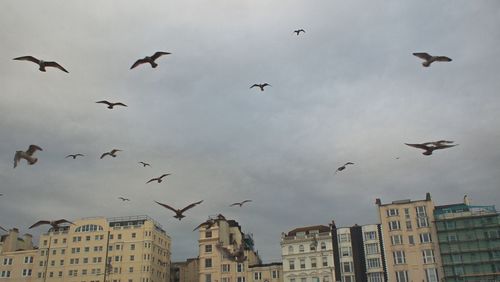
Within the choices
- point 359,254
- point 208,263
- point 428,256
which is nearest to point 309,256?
point 359,254

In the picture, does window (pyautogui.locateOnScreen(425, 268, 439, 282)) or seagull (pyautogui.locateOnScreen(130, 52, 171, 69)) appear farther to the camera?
window (pyautogui.locateOnScreen(425, 268, 439, 282))

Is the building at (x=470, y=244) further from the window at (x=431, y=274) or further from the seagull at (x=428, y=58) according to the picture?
the seagull at (x=428, y=58)

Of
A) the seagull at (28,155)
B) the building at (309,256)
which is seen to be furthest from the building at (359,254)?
the seagull at (28,155)

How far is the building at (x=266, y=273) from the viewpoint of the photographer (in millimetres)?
103062

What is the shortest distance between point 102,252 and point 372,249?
66.2m

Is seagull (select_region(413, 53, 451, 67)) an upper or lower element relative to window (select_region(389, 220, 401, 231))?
lower

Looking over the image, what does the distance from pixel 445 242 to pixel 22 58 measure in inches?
3497

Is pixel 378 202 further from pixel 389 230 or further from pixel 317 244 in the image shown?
pixel 317 244

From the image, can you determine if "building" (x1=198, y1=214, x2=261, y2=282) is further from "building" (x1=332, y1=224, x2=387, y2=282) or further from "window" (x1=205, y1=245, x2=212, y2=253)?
"building" (x1=332, y1=224, x2=387, y2=282)

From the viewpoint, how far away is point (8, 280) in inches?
4781

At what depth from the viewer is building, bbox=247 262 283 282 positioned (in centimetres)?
10306

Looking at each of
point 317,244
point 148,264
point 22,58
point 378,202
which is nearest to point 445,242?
point 378,202

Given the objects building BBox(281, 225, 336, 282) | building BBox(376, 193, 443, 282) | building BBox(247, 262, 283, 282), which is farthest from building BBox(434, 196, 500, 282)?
building BBox(247, 262, 283, 282)

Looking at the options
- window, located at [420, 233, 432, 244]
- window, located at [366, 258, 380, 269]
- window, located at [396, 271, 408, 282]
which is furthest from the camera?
window, located at [366, 258, 380, 269]
